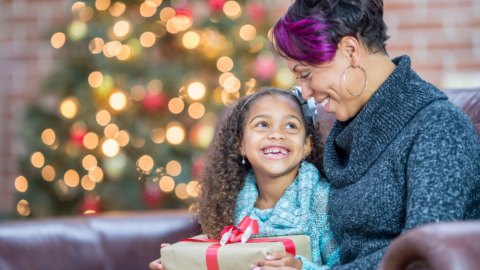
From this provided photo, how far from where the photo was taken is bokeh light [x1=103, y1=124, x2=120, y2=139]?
241 cm

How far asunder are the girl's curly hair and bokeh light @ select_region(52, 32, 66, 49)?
1.38 metres

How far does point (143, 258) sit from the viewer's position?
1439mm

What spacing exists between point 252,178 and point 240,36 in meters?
1.11

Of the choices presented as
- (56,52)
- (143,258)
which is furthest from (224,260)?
(56,52)

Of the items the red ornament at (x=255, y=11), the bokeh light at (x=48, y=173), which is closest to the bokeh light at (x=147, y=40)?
the red ornament at (x=255, y=11)

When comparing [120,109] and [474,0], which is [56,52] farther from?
[474,0]

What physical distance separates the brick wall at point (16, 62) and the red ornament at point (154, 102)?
1.33m

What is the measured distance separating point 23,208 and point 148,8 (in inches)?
54.6

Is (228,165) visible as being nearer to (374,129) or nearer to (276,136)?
(276,136)

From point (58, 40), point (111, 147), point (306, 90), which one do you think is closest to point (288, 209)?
point (306, 90)

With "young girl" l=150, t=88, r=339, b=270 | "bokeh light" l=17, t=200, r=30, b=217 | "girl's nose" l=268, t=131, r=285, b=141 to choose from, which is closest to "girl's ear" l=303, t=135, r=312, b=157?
"young girl" l=150, t=88, r=339, b=270

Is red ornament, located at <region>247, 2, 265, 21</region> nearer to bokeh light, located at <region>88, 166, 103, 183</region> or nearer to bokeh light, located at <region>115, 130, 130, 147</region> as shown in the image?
bokeh light, located at <region>115, 130, 130, 147</region>

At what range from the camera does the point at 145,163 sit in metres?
2.42

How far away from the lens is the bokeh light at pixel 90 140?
8.02 ft
